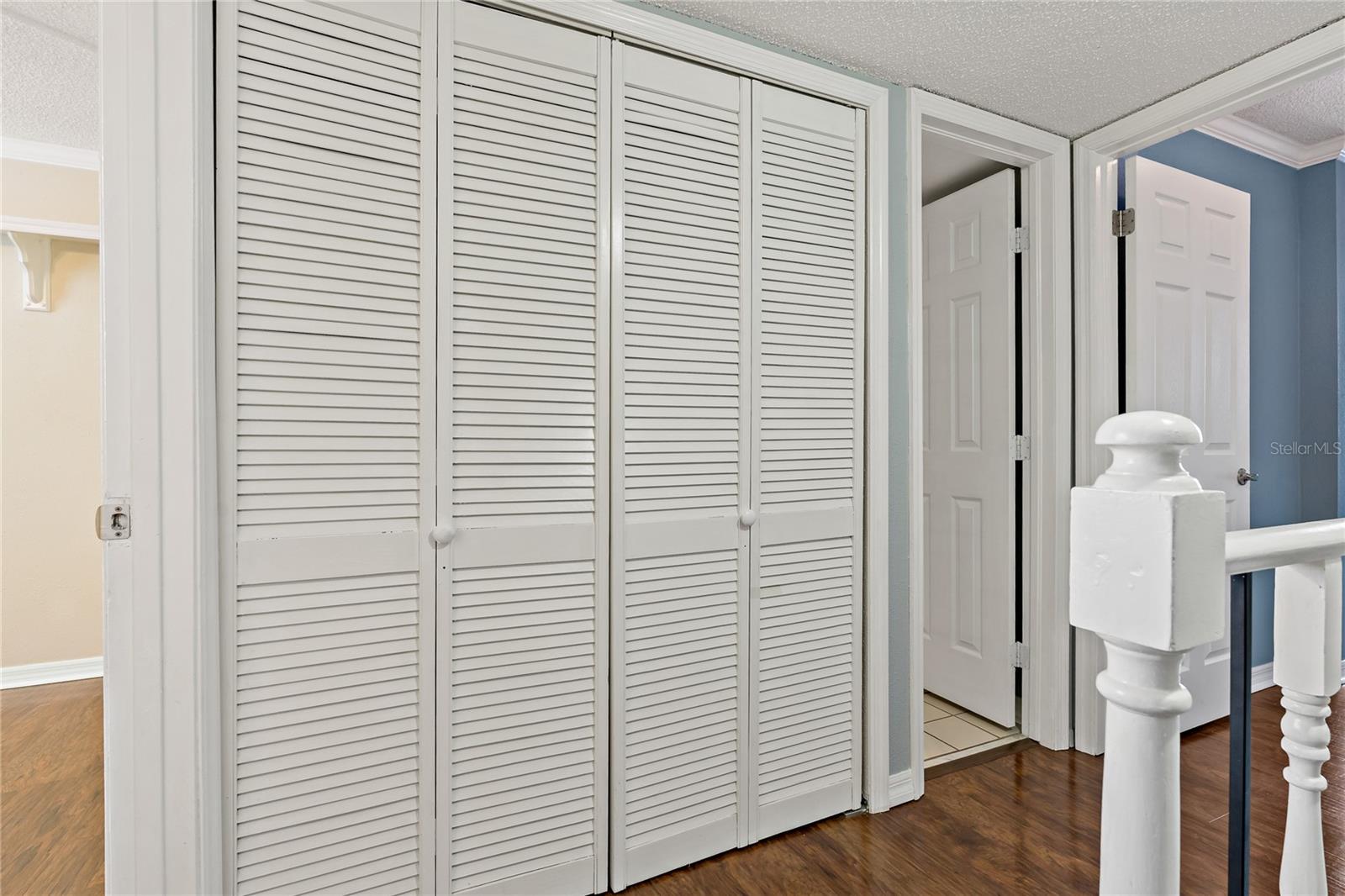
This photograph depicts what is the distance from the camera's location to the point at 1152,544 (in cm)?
53

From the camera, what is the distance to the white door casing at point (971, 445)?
264cm

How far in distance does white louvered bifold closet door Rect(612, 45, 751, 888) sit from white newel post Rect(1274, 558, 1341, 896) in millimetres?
1236

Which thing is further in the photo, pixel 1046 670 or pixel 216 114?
pixel 1046 670

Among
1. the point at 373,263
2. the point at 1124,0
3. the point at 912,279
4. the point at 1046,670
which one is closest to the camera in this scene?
the point at 373,263

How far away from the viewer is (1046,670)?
8.32 ft

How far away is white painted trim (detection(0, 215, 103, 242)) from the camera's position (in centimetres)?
298

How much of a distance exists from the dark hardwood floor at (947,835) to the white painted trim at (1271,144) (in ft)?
8.26

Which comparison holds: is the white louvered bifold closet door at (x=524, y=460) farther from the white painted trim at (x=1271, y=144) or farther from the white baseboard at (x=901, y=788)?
the white painted trim at (x=1271, y=144)

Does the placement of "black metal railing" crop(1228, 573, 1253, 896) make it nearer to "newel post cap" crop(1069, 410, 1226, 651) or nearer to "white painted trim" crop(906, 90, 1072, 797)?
"newel post cap" crop(1069, 410, 1226, 651)

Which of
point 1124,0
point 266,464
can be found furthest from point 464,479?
point 1124,0

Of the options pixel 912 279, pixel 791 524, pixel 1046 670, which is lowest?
pixel 1046 670

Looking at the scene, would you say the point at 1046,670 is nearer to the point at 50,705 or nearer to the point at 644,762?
the point at 644,762

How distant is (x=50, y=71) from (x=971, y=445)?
12.4ft

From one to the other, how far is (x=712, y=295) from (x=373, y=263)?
2.84 feet
